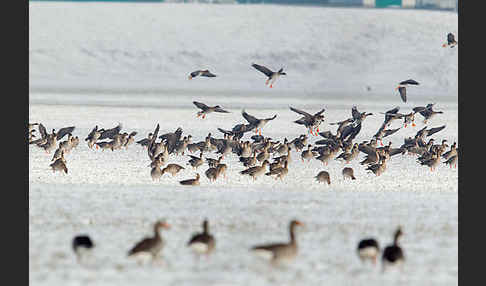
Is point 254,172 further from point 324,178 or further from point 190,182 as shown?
point 190,182

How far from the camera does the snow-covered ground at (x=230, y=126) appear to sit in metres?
11.1

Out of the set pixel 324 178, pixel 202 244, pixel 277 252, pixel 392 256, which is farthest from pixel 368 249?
pixel 324 178

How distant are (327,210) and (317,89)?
40380 millimetres

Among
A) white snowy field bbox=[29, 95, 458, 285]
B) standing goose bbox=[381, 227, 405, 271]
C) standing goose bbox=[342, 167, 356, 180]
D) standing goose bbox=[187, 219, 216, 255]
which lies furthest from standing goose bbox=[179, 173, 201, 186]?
standing goose bbox=[381, 227, 405, 271]

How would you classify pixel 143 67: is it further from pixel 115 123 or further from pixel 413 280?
pixel 413 280

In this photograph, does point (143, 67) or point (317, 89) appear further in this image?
point (143, 67)

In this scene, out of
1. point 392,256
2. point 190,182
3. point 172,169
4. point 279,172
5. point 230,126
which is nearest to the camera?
point 392,256

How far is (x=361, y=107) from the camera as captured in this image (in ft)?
144

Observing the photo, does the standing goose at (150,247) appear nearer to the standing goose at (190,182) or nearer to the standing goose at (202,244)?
the standing goose at (202,244)

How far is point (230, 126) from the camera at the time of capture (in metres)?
32.7

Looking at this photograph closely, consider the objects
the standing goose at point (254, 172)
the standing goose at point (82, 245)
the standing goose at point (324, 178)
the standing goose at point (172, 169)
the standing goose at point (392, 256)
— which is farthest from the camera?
the standing goose at point (172, 169)

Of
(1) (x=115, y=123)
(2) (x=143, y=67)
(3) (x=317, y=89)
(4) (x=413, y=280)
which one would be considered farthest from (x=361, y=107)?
(4) (x=413, y=280)

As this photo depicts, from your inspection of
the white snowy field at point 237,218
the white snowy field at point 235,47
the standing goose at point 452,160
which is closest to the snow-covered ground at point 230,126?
the white snowy field at point 237,218

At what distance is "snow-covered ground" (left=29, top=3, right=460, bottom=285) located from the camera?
436 inches
